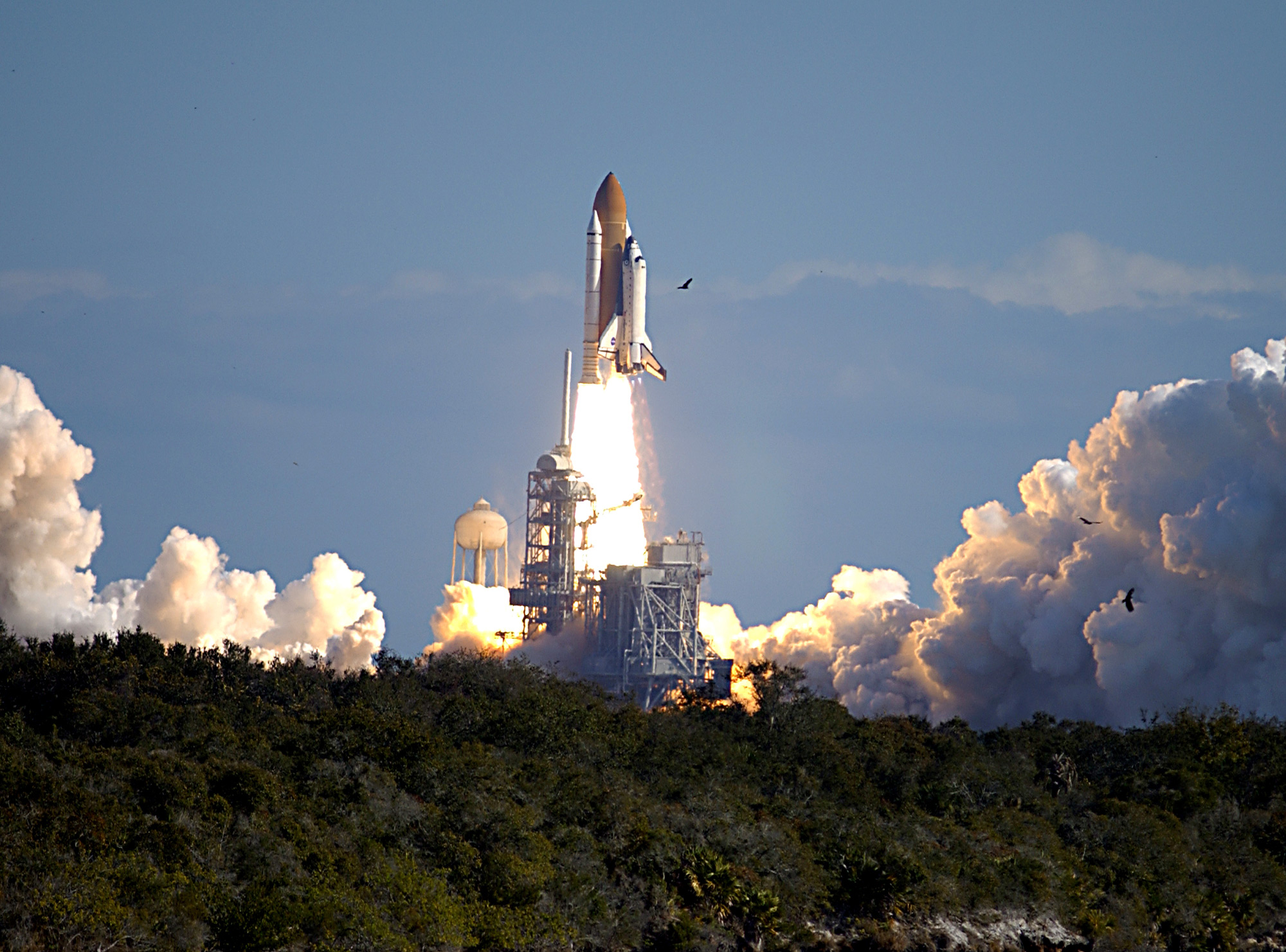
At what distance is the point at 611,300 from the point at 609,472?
10.9 metres

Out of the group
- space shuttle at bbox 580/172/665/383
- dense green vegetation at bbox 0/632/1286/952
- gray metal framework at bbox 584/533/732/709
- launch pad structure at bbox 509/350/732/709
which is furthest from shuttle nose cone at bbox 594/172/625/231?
dense green vegetation at bbox 0/632/1286/952

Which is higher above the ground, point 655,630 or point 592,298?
point 592,298

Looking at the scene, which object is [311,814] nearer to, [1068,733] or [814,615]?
[1068,733]

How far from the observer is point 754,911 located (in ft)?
147

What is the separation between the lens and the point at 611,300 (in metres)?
108

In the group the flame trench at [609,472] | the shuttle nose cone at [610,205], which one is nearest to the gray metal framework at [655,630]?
the flame trench at [609,472]

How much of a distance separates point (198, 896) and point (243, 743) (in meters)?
14.8

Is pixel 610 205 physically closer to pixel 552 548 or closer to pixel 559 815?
pixel 552 548

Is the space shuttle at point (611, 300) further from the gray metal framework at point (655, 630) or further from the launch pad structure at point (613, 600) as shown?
the gray metal framework at point (655, 630)

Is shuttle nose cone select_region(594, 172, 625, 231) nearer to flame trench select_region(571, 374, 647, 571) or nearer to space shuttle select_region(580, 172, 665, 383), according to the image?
space shuttle select_region(580, 172, 665, 383)

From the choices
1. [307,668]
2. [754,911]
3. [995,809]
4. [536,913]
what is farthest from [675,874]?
[307,668]

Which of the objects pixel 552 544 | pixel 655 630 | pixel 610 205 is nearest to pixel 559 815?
pixel 655 630

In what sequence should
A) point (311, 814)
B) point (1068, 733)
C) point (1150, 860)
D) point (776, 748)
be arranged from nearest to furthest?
1. point (311, 814)
2. point (1150, 860)
3. point (776, 748)
4. point (1068, 733)

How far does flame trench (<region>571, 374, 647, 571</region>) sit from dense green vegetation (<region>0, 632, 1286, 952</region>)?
31.6 metres
